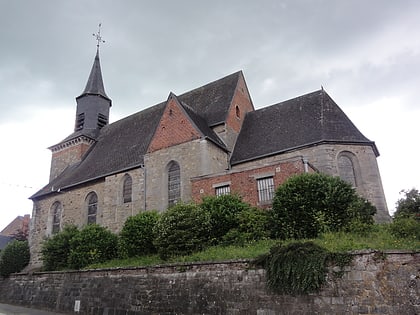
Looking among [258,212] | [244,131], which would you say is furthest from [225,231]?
[244,131]

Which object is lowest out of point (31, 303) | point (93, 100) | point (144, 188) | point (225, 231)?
point (31, 303)

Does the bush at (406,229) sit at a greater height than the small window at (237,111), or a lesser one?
lesser

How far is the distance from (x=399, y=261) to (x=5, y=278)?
18.6m

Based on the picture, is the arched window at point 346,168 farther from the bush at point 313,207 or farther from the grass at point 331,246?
the grass at point 331,246

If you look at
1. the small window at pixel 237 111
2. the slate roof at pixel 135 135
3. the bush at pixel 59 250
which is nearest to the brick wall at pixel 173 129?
the slate roof at pixel 135 135

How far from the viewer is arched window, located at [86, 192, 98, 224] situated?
71.4 ft

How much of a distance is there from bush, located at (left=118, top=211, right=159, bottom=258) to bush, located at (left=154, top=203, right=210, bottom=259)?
1477 mm

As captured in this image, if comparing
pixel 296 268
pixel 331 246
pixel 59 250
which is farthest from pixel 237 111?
pixel 296 268

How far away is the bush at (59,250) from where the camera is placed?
51.2ft

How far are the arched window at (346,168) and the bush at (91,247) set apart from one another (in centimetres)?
1153

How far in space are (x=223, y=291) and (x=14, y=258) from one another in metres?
16.2

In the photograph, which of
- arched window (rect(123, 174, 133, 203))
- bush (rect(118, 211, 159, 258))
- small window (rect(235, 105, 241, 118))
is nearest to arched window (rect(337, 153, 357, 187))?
small window (rect(235, 105, 241, 118))

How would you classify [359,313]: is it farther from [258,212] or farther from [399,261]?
[258,212]

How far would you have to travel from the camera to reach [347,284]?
7.29m
